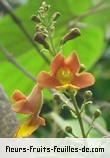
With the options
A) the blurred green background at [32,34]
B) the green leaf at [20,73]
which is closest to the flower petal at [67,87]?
the blurred green background at [32,34]

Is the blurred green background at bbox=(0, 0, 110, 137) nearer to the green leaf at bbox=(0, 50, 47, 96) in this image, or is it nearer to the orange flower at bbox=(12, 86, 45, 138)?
the green leaf at bbox=(0, 50, 47, 96)

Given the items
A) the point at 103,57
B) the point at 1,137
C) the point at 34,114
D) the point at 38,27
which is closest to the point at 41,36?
the point at 38,27

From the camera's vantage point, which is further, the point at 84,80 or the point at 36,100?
the point at 36,100

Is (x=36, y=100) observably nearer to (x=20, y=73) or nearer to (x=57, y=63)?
(x=57, y=63)

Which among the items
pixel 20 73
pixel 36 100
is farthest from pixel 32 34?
pixel 36 100

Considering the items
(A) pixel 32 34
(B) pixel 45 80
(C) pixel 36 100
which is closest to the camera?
(B) pixel 45 80

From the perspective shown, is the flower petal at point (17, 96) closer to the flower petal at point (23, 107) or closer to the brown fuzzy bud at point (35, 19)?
the flower petal at point (23, 107)

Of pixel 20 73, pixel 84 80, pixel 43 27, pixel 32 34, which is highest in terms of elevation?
pixel 43 27
